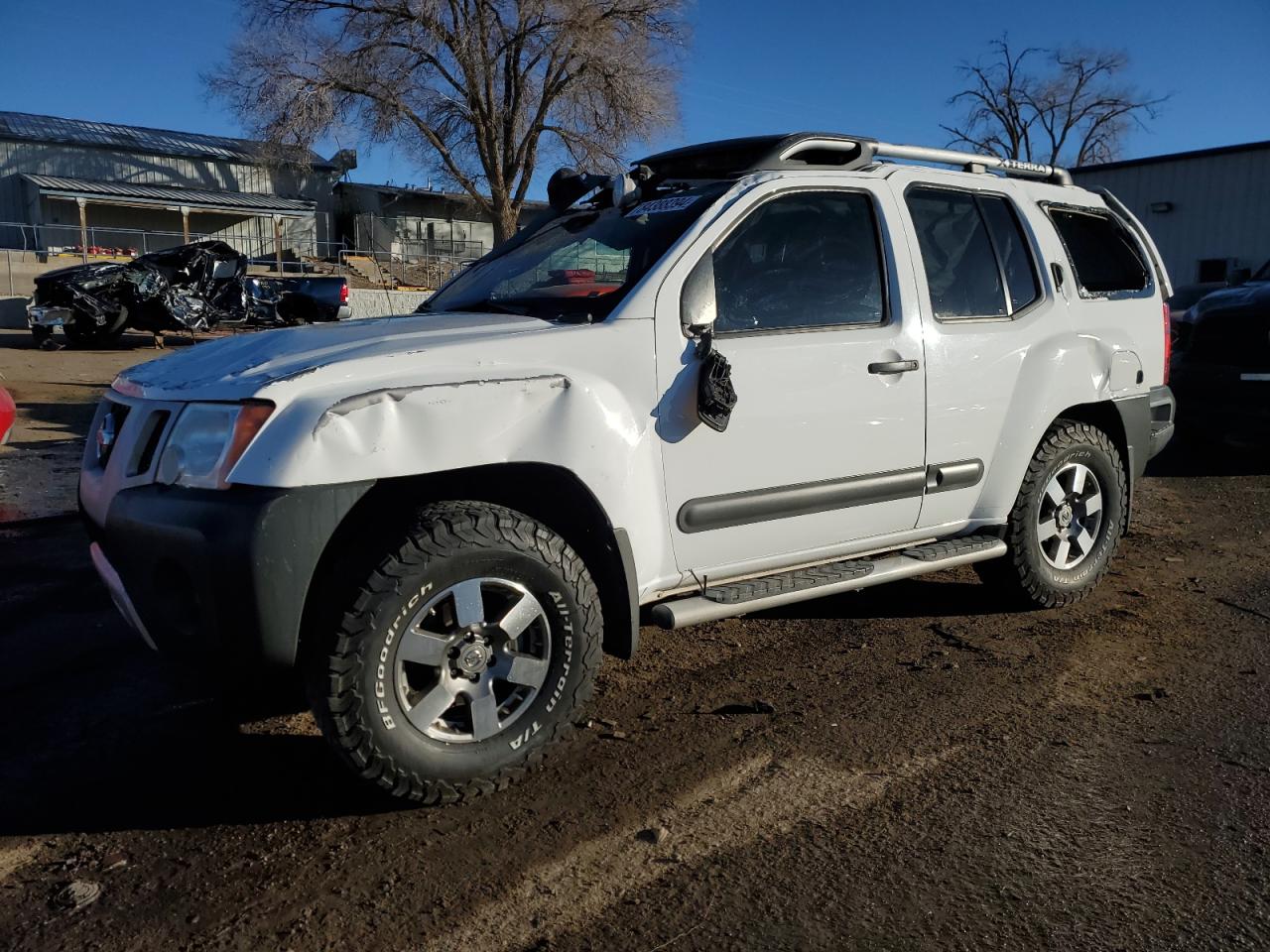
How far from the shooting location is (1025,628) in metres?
4.58

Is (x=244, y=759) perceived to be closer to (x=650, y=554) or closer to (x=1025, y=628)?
(x=650, y=554)

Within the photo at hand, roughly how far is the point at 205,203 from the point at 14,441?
34418 mm

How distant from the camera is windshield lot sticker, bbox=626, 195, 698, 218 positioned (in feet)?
12.3

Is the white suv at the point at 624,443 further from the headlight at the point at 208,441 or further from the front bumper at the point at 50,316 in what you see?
the front bumper at the point at 50,316

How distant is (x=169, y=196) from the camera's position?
39594 mm

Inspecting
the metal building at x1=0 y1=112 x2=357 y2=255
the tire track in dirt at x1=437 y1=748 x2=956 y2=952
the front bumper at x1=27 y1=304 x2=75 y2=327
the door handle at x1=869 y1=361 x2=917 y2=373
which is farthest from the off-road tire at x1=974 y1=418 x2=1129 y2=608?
the metal building at x1=0 y1=112 x2=357 y2=255

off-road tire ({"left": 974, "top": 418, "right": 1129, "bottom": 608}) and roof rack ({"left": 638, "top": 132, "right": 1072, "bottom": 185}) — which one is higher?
roof rack ({"left": 638, "top": 132, "right": 1072, "bottom": 185})

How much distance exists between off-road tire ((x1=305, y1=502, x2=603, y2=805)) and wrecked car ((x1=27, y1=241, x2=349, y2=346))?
1687cm

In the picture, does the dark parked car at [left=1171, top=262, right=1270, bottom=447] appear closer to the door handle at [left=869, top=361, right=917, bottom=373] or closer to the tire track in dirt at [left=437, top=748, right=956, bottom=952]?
the door handle at [left=869, top=361, right=917, bottom=373]

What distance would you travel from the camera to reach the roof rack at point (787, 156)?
3.99 m

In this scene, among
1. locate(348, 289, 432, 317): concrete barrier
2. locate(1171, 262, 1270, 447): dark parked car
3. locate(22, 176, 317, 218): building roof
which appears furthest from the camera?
locate(22, 176, 317, 218): building roof

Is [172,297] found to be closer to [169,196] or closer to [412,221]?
[169,196]

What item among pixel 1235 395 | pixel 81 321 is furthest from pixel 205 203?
pixel 1235 395

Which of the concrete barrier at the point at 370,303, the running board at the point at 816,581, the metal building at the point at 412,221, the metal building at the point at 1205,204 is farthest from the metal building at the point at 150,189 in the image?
the running board at the point at 816,581
